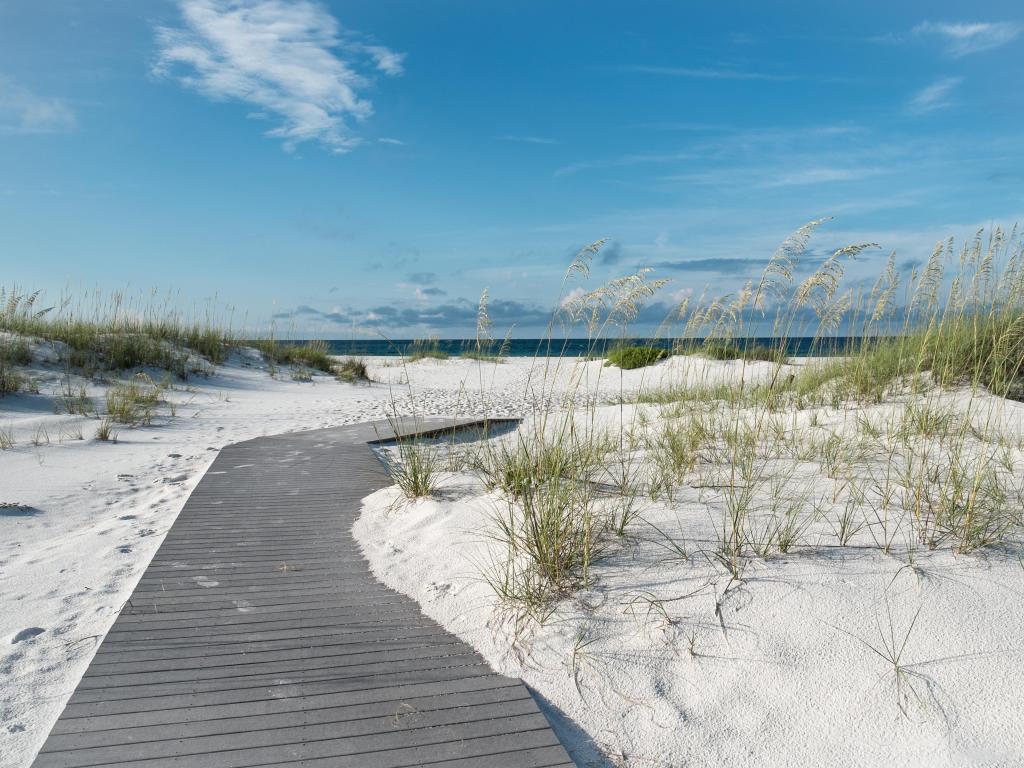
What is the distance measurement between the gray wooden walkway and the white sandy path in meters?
0.20

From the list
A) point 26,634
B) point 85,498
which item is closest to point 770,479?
point 26,634

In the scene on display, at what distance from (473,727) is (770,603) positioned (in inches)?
44.9

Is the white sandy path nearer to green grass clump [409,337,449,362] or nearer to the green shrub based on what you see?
the green shrub

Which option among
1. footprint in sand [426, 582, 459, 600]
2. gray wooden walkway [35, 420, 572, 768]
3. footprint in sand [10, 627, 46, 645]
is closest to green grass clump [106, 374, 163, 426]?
gray wooden walkway [35, 420, 572, 768]

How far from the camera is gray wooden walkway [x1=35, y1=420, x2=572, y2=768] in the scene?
1.92m

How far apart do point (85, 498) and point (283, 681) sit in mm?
3373

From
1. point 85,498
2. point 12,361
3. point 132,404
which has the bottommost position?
point 85,498

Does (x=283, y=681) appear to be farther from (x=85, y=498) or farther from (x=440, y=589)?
(x=85, y=498)

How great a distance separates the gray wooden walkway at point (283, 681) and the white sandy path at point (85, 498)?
200mm

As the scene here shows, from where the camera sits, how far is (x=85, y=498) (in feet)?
15.7

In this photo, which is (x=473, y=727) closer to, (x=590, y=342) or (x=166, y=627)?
(x=166, y=627)

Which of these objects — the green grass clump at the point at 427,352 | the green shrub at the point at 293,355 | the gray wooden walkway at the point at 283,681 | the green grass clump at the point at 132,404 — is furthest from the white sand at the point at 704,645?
the green grass clump at the point at 427,352

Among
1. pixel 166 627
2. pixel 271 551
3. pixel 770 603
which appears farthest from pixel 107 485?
pixel 770 603

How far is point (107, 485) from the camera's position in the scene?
511 cm
